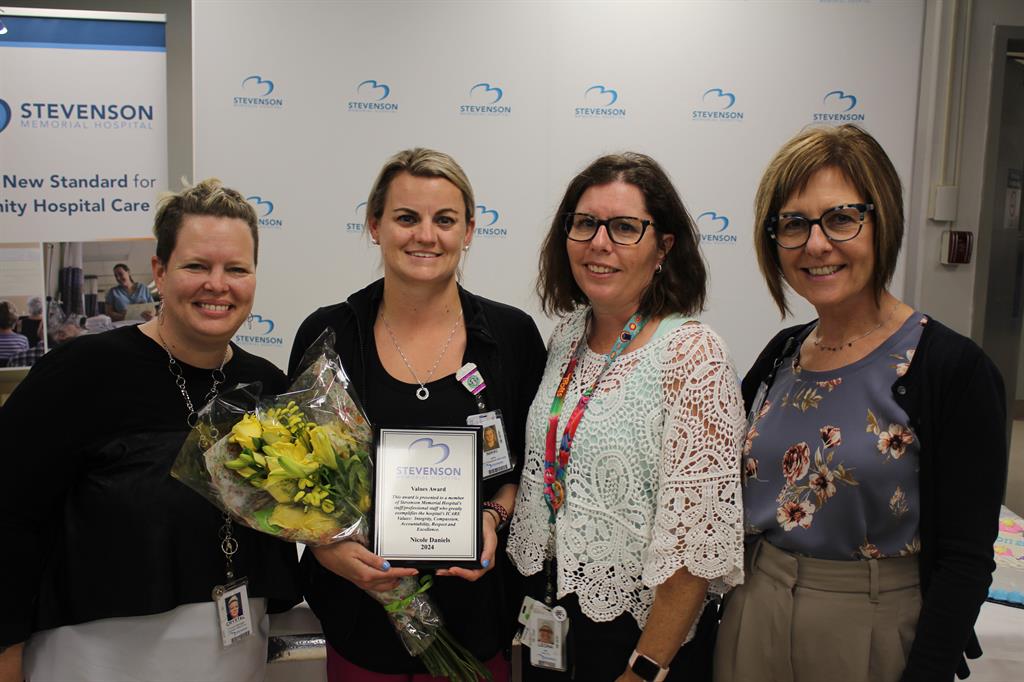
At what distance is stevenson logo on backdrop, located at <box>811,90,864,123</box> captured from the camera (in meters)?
4.20

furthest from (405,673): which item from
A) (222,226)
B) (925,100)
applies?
(925,100)

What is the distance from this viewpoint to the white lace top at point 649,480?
1.51 m

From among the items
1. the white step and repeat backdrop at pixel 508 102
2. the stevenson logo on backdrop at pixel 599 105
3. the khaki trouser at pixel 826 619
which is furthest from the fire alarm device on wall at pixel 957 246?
the khaki trouser at pixel 826 619

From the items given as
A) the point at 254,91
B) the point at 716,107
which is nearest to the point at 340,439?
the point at 254,91

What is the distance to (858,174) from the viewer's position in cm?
152

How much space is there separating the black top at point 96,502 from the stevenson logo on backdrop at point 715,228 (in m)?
3.27

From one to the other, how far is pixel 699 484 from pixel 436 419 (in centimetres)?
66

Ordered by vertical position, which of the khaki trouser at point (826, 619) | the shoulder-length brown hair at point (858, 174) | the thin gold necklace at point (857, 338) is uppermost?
the shoulder-length brown hair at point (858, 174)

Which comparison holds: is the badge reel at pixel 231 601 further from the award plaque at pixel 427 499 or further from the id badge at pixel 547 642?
the id badge at pixel 547 642

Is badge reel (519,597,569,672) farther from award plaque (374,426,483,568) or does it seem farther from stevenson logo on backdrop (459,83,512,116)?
stevenson logo on backdrop (459,83,512,116)

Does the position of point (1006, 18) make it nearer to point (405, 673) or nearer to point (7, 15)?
point (405, 673)

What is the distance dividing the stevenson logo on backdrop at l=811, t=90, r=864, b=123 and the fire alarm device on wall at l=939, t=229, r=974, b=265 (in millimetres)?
919

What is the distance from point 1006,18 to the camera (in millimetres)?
4281

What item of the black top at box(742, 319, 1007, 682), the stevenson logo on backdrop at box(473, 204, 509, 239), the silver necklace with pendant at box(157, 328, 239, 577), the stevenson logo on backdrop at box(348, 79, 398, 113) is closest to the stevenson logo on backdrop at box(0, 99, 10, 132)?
the stevenson logo on backdrop at box(348, 79, 398, 113)
